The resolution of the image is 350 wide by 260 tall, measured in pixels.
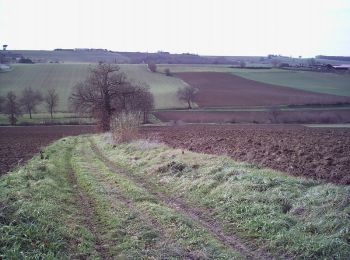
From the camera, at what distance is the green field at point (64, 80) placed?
74025mm

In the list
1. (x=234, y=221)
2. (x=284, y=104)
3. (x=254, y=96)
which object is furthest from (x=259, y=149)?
(x=254, y=96)

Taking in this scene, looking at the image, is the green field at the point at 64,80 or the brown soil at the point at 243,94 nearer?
the brown soil at the point at 243,94

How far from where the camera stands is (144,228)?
355 inches

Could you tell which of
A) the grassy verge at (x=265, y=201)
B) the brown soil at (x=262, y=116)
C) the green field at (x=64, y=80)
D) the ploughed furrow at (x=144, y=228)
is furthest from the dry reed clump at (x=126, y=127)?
the green field at (x=64, y=80)

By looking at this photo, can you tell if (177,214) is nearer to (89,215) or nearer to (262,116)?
(89,215)

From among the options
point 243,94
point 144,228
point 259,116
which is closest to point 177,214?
point 144,228

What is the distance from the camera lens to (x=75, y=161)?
19.6 metres

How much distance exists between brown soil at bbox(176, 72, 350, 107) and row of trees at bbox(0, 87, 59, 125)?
27830 millimetres

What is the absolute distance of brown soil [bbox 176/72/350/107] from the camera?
6850 cm

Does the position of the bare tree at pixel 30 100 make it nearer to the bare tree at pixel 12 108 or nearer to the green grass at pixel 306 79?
the bare tree at pixel 12 108

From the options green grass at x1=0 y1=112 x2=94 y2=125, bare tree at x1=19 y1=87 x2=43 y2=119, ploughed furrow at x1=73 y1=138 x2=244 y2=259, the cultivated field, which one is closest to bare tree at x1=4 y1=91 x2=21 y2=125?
green grass at x1=0 y1=112 x2=94 y2=125

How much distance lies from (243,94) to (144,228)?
2773 inches

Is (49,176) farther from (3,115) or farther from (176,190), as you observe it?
(3,115)

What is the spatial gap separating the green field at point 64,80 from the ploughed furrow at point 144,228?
2240 inches
